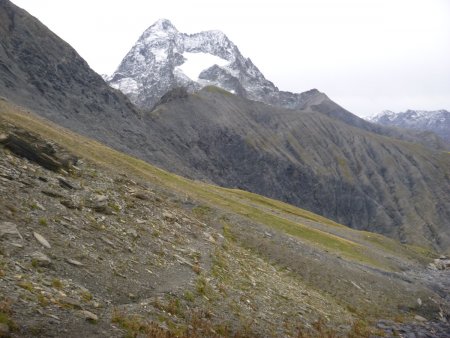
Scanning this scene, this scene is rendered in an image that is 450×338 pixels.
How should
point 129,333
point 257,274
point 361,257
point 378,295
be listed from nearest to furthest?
point 129,333 → point 257,274 → point 378,295 → point 361,257

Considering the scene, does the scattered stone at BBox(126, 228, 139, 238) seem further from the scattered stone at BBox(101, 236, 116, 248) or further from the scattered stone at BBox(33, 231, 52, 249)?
the scattered stone at BBox(33, 231, 52, 249)

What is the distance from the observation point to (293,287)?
135ft

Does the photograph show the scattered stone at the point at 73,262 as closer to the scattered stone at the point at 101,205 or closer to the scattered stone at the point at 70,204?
the scattered stone at the point at 70,204

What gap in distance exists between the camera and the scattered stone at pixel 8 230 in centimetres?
2171

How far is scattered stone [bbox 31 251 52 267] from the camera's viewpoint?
21.1m

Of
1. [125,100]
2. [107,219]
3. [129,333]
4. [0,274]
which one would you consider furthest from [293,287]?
[125,100]

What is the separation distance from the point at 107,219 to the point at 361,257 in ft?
171

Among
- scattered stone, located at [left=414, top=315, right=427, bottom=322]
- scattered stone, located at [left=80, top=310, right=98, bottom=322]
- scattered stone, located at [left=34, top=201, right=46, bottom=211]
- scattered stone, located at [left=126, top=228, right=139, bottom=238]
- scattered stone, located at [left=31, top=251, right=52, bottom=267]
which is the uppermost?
scattered stone, located at [left=34, top=201, right=46, bottom=211]

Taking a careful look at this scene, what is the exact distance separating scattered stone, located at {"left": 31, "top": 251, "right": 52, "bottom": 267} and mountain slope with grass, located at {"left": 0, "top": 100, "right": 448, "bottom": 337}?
5 centimetres

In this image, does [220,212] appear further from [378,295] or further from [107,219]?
[107,219]

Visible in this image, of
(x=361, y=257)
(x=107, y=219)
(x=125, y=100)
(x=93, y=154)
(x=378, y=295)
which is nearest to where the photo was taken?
(x=107, y=219)

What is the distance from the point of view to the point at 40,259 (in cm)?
2127

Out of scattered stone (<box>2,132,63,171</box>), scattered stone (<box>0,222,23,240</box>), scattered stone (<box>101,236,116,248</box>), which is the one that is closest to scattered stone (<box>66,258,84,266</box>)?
scattered stone (<box>0,222,23,240</box>)

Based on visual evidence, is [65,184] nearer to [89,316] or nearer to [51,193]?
[51,193]
